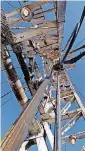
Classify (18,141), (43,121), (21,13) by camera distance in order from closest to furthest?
(18,141), (21,13), (43,121)

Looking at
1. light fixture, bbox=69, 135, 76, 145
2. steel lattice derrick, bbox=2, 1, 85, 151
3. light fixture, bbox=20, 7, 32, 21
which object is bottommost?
light fixture, bbox=69, 135, 76, 145

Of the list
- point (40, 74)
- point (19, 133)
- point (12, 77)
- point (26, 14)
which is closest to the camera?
point (19, 133)

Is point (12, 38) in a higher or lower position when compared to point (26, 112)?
higher

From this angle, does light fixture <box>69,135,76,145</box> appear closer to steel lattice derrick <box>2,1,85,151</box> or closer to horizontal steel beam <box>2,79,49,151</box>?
steel lattice derrick <box>2,1,85,151</box>

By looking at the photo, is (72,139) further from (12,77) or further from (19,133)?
(19,133)

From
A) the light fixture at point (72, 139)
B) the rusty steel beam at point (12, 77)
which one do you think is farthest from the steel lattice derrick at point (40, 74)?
the rusty steel beam at point (12, 77)

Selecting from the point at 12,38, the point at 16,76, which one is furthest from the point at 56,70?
the point at 12,38

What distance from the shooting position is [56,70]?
9539 millimetres

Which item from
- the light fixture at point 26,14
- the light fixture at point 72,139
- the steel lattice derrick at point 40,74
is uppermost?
the light fixture at point 26,14

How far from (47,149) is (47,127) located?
984 millimetres

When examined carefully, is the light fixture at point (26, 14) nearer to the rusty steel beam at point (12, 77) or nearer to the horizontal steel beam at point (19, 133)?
the rusty steel beam at point (12, 77)

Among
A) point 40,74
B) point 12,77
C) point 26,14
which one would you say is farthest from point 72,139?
point 40,74

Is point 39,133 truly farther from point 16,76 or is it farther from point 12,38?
point 12,38

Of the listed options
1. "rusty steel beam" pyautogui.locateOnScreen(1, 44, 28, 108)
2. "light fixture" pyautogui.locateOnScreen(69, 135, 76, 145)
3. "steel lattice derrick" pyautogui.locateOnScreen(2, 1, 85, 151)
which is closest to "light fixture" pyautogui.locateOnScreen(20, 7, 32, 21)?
"steel lattice derrick" pyautogui.locateOnScreen(2, 1, 85, 151)
